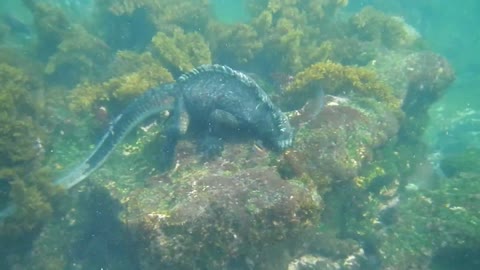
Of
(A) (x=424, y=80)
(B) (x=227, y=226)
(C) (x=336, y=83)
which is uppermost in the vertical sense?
(A) (x=424, y=80)

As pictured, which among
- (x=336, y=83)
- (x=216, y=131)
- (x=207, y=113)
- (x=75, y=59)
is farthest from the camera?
(x=75, y=59)

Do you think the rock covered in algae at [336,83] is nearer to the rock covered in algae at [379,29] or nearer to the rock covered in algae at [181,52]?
the rock covered in algae at [181,52]

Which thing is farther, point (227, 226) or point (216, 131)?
point (216, 131)

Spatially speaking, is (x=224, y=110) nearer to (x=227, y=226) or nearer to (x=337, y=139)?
(x=337, y=139)

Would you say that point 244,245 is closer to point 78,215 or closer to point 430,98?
point 78,215

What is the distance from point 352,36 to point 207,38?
569 centimetres

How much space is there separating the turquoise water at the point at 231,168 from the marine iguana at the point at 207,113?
0.09 feet

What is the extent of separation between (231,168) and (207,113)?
1579 mm

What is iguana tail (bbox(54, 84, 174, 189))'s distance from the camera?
7594 mm

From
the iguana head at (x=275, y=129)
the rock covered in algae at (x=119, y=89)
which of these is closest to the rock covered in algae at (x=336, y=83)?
the iguana head at (x=275, y=129)

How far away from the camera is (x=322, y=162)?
665 centimetres

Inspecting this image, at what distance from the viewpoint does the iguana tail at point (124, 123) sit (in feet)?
24.9

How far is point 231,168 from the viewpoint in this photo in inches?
249

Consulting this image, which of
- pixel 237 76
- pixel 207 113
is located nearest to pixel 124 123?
pixel 207 113
